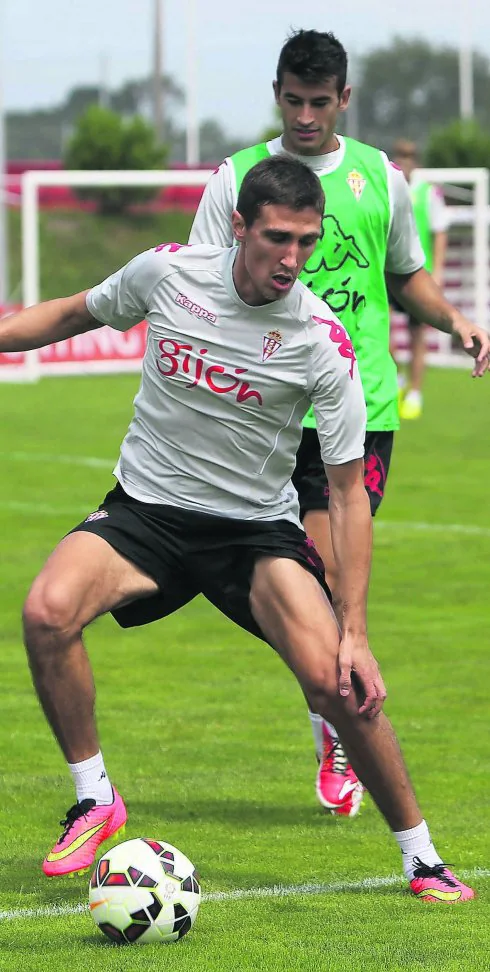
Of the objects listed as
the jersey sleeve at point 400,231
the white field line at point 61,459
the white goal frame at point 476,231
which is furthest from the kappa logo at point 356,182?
the white goal frame at point 476,231

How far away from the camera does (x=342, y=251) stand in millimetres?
6000

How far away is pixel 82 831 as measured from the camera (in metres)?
5.20

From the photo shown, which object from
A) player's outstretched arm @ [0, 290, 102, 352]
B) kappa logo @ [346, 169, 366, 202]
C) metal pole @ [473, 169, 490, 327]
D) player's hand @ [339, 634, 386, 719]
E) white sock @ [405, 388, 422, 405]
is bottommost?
metal pole @ [473, 169, 490, 327]

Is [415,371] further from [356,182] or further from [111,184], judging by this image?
[356,182]

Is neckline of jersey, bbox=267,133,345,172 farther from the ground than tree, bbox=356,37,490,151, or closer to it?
farther from the ground

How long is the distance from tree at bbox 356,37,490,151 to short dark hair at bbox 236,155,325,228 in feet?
295

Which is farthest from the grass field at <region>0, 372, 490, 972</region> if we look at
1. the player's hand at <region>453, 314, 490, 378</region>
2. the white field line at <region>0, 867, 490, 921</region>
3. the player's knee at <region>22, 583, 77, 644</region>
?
the player's hand at <region>453, 314, 490, 378</region>

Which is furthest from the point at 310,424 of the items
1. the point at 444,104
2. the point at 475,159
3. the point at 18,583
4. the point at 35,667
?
the point at 444,104

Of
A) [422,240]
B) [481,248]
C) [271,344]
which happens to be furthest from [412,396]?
[271,344]

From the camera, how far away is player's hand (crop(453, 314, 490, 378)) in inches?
231

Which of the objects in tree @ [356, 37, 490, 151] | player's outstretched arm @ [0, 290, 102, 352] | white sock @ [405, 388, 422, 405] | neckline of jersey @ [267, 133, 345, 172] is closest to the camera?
player's outstretched arm @ [0, 290, 102, 352]

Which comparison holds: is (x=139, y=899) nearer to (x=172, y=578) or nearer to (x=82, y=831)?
(x=82, y=831)

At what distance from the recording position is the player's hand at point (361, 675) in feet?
15.8

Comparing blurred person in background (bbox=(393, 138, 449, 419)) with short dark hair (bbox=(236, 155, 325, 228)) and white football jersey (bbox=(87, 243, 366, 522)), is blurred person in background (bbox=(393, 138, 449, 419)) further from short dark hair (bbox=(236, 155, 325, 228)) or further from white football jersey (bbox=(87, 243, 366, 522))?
short dark hair (bbox=(236, 155, 325, 228))
